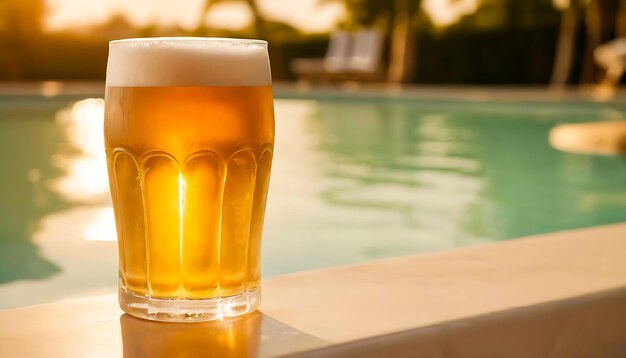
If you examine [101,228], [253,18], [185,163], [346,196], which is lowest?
[253,18]

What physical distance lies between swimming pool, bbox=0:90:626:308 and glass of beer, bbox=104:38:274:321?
1.18 meters

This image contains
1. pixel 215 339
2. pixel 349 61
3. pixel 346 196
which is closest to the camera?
pixel 215 339

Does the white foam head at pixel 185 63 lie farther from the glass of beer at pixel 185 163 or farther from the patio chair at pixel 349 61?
the patio chair at pixel 349 61

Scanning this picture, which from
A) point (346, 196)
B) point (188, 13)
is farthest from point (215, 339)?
point (188, 13)

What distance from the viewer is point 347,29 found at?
798 inches

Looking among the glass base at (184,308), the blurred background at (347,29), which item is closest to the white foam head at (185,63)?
the glass base at (184,308)

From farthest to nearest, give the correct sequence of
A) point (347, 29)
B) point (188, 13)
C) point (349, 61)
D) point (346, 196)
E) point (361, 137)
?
point (188, 13), point (347, 29), point (349, 61), point (361, 137), point (346, 196)

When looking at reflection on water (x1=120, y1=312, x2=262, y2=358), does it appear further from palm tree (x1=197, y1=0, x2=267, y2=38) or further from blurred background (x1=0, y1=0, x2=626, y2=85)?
palm tree (x1=197, y1=0, x2=267, y2=38)

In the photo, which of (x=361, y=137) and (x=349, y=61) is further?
(x=349, y=61)

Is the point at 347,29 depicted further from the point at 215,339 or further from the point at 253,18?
the point at 215,339

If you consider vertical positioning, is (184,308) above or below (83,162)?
above

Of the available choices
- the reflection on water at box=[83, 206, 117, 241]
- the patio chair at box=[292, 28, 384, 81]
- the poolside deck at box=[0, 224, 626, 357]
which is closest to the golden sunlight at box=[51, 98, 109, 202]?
the reflection on water at box=[83, 206, 117, 241]

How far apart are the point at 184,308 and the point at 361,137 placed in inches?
248

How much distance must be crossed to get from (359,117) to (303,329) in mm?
8972
